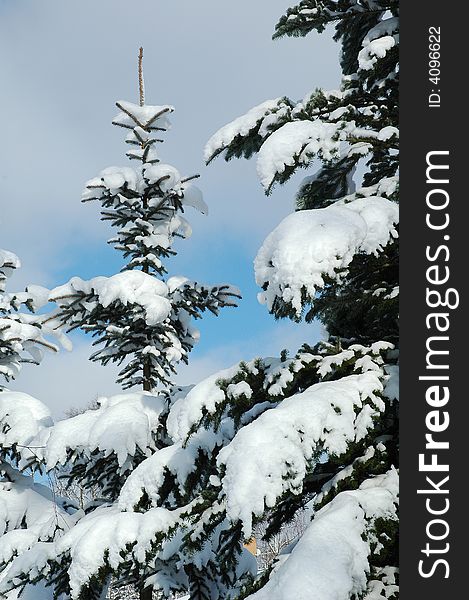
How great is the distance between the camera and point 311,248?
3.88 meters

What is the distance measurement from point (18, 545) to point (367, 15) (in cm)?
773

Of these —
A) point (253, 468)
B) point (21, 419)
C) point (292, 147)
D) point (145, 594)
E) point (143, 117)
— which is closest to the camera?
point (253, 468)

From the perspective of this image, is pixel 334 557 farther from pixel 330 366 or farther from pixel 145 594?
pixel 145 594

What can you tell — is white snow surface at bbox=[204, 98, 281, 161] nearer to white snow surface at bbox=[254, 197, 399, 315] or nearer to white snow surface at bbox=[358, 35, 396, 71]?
white snow surface at bbox=[358, 35, 396, 71]

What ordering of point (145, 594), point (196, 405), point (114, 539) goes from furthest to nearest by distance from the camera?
point (145, 594) → point (114, 539) → point (196, 405)

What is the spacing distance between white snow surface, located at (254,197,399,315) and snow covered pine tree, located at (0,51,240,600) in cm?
218

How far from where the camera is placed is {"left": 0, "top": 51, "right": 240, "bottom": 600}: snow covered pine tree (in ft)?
16.3

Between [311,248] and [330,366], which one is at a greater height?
[311,248]

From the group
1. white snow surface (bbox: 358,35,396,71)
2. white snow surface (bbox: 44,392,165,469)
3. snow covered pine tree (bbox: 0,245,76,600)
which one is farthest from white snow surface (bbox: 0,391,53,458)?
white snow surface (bbox: 358,35,396,71)

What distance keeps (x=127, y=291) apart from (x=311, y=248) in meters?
4.57

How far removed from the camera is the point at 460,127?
3.57 metres

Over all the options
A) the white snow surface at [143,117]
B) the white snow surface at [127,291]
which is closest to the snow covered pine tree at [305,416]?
the white snow surface at [127,291]

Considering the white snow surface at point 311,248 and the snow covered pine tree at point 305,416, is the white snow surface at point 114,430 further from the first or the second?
the white snow surface at point 311,248

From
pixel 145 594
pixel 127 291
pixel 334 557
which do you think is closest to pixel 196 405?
pixel 334 557
